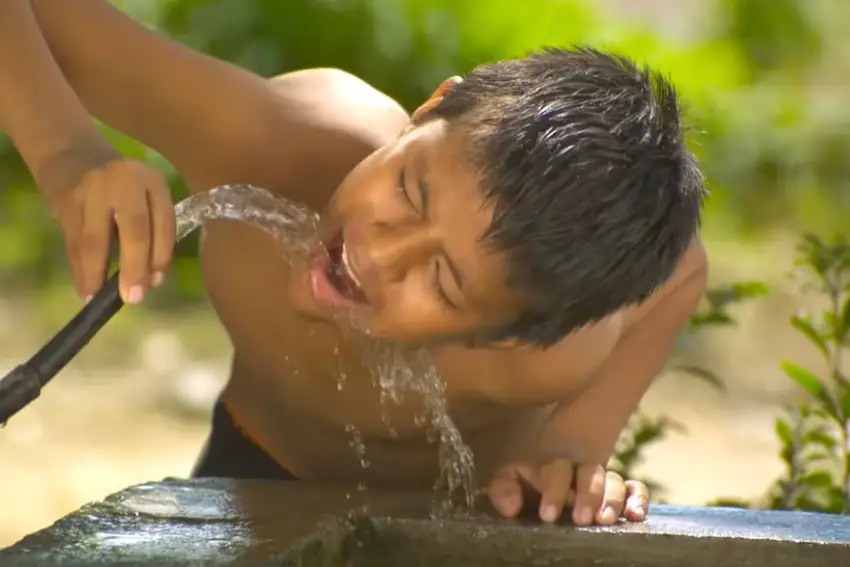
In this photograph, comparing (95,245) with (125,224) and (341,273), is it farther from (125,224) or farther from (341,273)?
(341,273)

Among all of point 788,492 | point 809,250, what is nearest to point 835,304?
point 809,250

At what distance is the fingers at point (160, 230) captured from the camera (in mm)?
1198

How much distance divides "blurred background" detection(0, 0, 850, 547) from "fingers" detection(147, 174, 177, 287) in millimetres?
1728

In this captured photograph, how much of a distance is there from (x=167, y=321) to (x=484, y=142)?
130 inches

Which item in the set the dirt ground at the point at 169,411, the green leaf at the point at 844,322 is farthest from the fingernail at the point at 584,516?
the dirt ground at the point at 169,411

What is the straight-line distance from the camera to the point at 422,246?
133 cm

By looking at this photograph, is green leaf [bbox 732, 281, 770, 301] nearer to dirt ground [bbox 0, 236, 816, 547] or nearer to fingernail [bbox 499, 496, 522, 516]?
fingernail [bbox 499, 496, 522, 516]

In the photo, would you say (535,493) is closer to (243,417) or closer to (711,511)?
(711,511)

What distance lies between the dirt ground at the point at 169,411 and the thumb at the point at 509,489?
6.37 feet

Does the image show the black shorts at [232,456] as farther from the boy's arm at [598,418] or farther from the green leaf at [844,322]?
the green leaf at [844,322]

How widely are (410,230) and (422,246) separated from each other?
0.9 inches

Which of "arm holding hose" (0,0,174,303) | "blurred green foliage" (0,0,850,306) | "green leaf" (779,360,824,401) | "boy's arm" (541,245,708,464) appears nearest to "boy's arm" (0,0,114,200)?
"arm holding hose" (0,0,174,303)

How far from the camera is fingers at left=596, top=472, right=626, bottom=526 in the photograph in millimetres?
1296

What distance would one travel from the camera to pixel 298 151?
167cm
